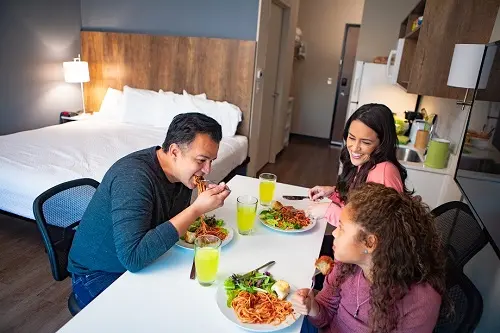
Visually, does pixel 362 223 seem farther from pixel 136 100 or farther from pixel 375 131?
pixel 136 100

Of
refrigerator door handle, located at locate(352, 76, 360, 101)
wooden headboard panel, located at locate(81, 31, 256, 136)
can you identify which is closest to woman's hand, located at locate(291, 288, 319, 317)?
wooden headboard panel, located at locate(81, 31, 256, 136)

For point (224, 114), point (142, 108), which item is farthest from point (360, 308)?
point (142, 108)

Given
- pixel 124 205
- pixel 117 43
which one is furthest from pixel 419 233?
pixel 117 43

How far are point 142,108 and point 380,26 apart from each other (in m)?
3.66

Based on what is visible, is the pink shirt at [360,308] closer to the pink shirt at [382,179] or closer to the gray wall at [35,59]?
the pink shirt at [382,179]

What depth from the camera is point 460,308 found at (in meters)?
1.00

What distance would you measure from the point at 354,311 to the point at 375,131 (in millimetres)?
806

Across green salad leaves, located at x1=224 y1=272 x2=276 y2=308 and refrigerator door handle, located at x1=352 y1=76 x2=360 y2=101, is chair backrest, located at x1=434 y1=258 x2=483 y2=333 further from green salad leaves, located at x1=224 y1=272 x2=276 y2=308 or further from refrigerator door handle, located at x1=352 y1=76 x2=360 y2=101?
refrigerator door handle, located at x1=352 y1=76 x2=360 y2=101

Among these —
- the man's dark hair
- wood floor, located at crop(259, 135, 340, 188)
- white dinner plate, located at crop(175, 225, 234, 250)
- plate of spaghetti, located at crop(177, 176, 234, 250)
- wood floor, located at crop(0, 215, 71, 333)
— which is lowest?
wood floor, located at crop(0, 215, 71, 333)

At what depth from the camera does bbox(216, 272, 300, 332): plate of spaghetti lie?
91 centimetres

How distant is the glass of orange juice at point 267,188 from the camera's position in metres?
1.64

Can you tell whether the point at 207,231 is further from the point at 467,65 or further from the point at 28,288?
the point at 467,65

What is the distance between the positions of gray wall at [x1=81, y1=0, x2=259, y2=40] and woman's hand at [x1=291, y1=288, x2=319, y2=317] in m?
3.03

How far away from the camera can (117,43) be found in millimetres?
3922
